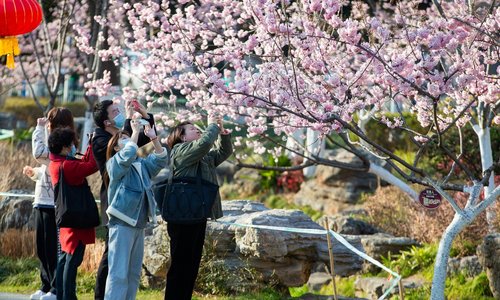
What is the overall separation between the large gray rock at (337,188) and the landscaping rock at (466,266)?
17.5ft

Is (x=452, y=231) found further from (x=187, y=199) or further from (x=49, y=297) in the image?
(x=49, y=297)

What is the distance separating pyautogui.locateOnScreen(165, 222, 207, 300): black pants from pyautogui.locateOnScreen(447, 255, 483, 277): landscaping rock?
4014 millimetres

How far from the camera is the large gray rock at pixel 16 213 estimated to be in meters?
10.9

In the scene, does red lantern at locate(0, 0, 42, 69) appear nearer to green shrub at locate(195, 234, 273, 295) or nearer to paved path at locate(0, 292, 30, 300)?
paved path at locate(0, 292, 30, 300)

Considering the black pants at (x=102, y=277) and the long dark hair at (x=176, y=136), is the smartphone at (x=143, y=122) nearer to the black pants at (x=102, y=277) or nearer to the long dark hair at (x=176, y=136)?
the long dark hair at (x=176, y=136)

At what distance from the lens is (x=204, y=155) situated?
7.34 m

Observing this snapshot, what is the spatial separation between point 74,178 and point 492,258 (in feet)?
13.2

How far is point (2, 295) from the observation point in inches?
337

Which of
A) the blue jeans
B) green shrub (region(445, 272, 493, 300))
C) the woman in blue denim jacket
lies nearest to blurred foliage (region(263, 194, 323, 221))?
green shrub (region(445, 272, 493, 300))

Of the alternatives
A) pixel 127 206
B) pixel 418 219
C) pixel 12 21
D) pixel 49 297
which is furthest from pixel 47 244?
pixel 418 219

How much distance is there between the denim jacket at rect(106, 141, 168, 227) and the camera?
679 cm

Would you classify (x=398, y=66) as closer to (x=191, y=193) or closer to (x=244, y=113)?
(x=191, y=193)

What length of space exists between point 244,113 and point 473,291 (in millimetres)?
3094

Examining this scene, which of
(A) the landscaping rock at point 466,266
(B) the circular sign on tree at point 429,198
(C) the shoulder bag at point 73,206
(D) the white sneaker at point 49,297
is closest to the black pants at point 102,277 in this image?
(C) the shoulder bag at point 73,206
